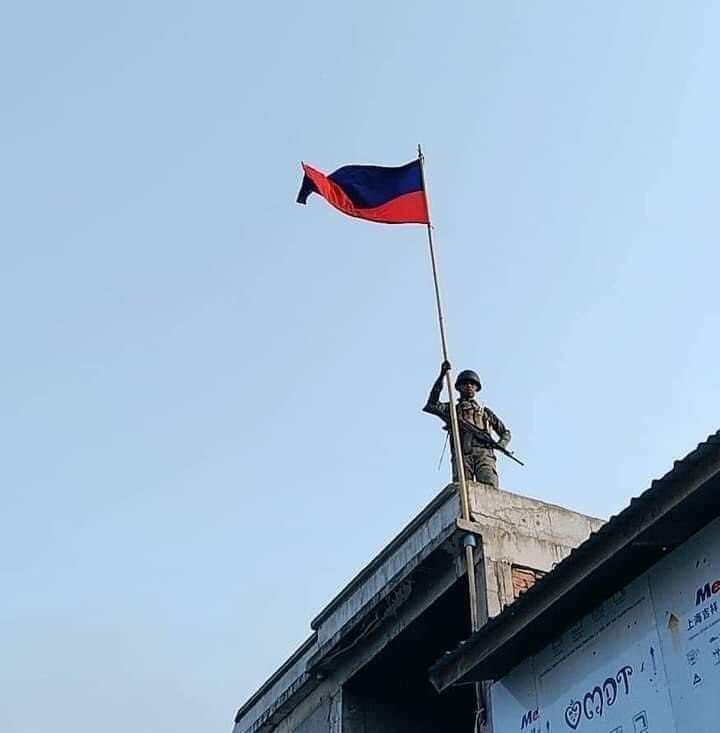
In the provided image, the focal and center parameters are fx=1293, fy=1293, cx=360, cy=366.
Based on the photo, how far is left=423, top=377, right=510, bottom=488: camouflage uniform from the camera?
1558cm

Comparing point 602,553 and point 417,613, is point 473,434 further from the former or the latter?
point 602,553

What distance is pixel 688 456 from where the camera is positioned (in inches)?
382

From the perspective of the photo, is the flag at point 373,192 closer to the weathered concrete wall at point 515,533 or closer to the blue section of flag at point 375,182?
the blue section of flag at point 375,182

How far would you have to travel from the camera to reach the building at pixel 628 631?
9.77 m

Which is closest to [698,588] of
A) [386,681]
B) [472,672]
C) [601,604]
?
[601,604]

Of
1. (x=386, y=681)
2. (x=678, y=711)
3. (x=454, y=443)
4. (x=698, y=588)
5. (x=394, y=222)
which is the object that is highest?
(x=394, y=222)

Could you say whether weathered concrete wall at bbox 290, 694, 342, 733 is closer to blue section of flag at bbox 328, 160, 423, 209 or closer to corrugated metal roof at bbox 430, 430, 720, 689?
corrugated metal roof at bbox 430, 430, 720, 689

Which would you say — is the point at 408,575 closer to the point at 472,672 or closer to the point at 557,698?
the point at 472,672

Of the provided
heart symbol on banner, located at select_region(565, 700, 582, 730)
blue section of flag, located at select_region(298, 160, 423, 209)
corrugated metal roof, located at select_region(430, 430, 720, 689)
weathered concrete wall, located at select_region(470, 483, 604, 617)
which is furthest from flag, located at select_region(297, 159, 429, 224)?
heart symbol on banner, located at select_region(565, 700, 582, 730)

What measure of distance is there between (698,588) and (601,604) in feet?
4.11

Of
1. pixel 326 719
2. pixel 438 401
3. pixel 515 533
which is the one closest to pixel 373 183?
pixel 438 401

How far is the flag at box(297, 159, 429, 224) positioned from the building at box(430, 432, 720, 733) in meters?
7.25

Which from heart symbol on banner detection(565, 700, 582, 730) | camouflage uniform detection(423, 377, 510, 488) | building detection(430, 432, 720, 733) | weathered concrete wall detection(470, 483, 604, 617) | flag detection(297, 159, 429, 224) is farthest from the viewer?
flag detection(297, 159, 429, 224)

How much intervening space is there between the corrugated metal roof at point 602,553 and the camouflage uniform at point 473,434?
3.57 m
